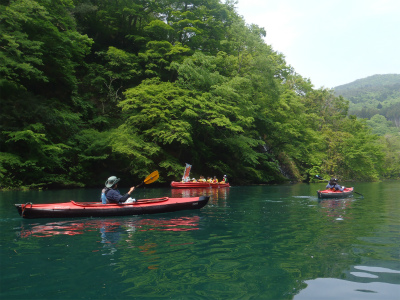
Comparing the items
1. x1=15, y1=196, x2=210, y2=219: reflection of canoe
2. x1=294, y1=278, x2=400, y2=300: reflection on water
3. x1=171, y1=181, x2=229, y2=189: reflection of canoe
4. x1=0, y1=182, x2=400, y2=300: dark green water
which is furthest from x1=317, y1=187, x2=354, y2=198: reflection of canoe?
x1=294, y1=278, x2=400, y2=300: reflection on water

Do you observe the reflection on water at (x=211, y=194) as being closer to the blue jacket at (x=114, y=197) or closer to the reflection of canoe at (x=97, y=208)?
the reflection of canoe at (x=97, y=208)

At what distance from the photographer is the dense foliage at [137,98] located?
20.3 meters

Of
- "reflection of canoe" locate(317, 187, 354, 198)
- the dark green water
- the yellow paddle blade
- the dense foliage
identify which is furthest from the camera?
the dense foliage

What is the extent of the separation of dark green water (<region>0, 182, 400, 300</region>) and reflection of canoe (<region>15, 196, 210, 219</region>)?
0.71ft

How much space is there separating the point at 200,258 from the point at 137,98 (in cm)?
2029

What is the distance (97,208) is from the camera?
995cm

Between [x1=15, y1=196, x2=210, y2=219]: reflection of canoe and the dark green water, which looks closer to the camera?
the dark green water

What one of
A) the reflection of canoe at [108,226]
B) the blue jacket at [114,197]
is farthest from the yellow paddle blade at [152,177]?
the reflection of canoe at [108,226]

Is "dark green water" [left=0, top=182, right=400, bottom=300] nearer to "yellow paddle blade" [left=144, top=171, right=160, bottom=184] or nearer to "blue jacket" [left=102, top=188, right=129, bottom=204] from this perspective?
"blue jacket" [left=102, top=188, right=129, bottom=204]

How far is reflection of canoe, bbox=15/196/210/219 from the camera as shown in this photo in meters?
9.54


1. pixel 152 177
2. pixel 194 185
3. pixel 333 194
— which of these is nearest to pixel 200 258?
pixel 152 177

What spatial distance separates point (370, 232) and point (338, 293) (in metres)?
4.52

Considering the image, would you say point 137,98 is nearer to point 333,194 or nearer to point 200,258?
point 333,194

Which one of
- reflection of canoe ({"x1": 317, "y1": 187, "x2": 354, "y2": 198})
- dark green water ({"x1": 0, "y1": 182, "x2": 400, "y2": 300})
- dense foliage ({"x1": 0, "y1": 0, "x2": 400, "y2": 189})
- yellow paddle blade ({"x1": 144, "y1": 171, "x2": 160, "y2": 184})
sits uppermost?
dense foliage ({"x1": 0, "y1": 0, "x2": 400, "y2": 189})
